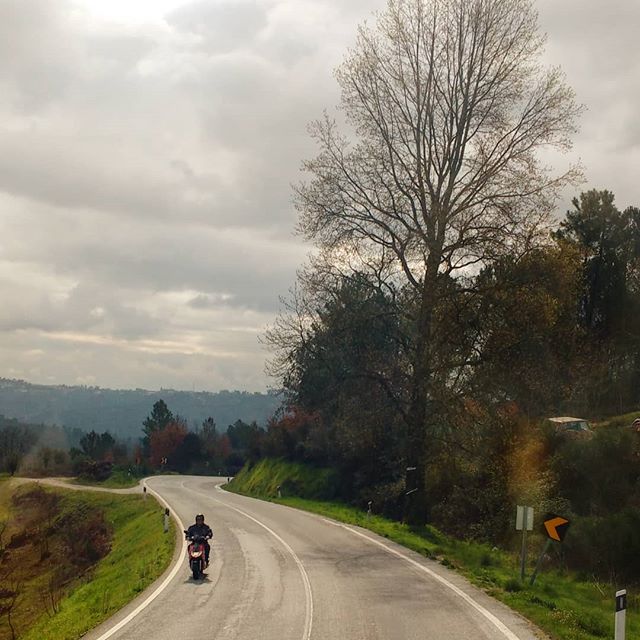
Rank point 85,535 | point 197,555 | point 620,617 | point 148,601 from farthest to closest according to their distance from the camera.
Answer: point 85,535 → point 197,555 → point 148,601 → point 620,617

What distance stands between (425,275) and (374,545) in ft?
31.3

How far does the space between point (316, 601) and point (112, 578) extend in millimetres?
10431

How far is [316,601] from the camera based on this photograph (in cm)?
1323

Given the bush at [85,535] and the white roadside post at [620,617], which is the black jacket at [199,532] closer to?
the white roadside post at [620,617]

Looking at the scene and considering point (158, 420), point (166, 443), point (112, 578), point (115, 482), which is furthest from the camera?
point (158, 420)

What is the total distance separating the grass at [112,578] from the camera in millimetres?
14859

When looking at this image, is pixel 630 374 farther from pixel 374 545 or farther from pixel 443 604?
pixel 443 604

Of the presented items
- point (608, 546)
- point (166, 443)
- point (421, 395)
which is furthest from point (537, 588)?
point (166, 443)

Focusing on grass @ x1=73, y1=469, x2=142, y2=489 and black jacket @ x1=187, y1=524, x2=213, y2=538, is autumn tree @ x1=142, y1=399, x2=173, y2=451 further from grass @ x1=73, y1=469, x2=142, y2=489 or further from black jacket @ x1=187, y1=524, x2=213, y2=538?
black jacket @ x1=187, y1=524, x2=213, y2=538

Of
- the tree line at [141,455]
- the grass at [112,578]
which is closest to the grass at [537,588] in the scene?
the grass at [112,578]

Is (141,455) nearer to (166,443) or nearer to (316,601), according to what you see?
(166,443)

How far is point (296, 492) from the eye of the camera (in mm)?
47125

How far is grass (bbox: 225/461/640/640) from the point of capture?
1183 centimetres

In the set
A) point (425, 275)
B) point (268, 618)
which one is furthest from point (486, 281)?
point (268, 618)
